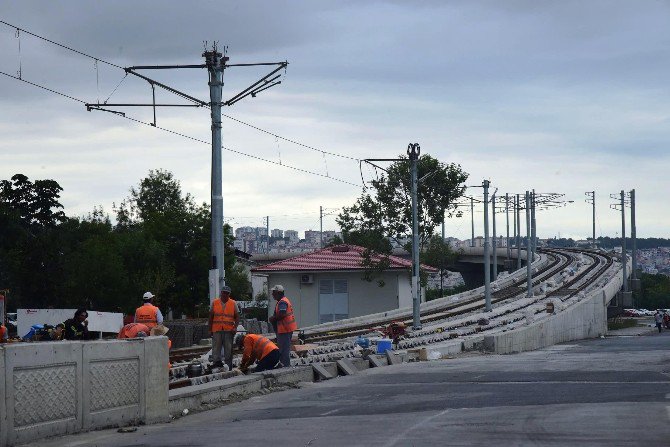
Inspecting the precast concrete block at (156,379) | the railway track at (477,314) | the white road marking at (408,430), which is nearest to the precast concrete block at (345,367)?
the railway track at (477,314)

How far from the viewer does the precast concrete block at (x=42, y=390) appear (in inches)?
457

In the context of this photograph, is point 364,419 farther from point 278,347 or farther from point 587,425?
point 278,347


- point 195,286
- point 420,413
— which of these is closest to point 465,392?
point 420,413

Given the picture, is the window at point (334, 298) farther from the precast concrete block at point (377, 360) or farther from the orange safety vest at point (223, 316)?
the orange safety vest at point (223, 316)

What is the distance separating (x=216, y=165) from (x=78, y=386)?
12.6m

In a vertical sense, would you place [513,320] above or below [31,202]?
below

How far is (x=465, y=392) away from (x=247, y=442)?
7.04m

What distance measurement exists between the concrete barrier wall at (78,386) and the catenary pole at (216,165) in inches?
398

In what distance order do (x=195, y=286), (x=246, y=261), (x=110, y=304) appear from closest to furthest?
(x=110, y=304) < (x=195, y=286) < (x=246, y=261)

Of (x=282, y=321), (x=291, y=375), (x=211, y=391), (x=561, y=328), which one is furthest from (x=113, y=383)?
(x=561, y=328)

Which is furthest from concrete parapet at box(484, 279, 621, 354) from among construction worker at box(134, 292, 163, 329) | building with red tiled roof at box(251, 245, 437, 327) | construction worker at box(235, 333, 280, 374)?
construction worker at box(134, 292, 163, 329)

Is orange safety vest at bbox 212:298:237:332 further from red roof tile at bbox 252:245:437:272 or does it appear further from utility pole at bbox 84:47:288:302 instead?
red roof tile at bbox 252:245:437:272

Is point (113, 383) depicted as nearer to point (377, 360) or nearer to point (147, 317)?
point (147, 317)

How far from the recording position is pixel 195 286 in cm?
7106
